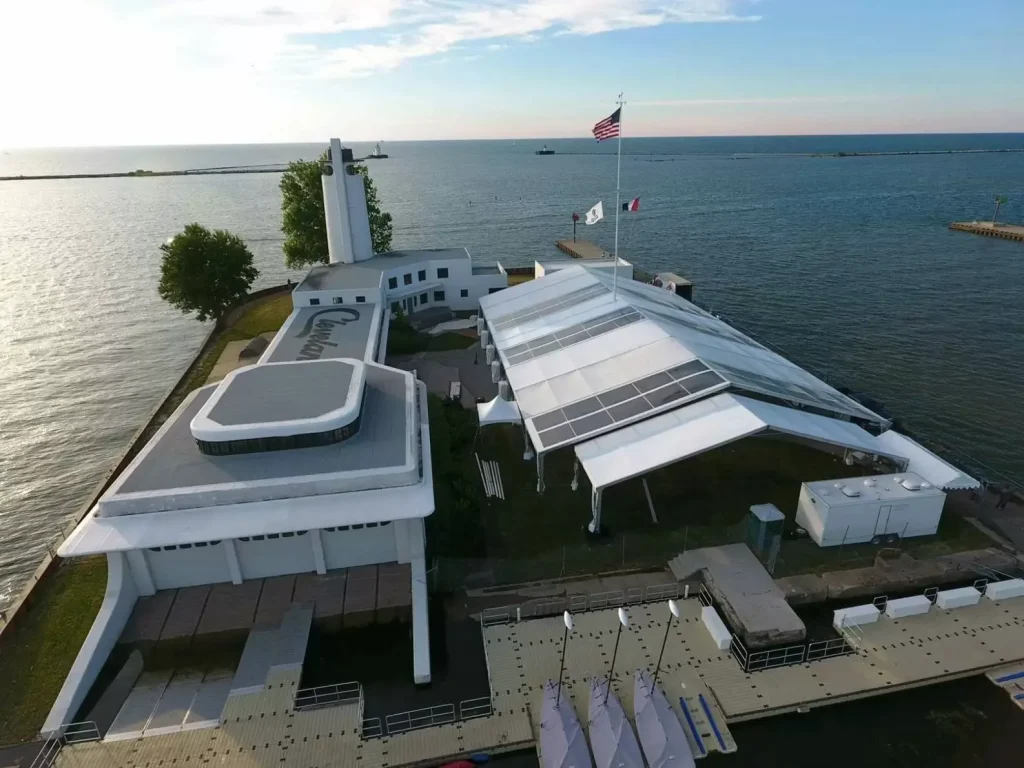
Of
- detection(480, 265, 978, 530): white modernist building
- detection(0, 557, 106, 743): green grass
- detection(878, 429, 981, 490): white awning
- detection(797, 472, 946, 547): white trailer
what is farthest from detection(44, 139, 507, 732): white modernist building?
detection(878, 429, 981, 490): white awning

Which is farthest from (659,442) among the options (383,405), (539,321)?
(539,321)

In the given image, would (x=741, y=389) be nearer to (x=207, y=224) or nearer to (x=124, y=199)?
(x=207, y=224)

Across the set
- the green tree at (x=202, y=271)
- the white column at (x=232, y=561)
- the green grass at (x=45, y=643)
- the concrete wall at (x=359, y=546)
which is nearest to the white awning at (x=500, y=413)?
the concrete wall at (x=359, y=546)

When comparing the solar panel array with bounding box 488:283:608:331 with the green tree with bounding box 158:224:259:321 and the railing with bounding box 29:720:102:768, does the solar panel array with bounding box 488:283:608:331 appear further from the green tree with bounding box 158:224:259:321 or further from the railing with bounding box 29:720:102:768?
the railing with bounding box 29:720:102:768

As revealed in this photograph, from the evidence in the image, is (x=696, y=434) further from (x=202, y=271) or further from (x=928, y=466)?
(x=202, y=271)

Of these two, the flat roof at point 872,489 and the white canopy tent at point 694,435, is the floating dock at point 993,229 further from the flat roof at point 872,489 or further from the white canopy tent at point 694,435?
the white canopy tent at point 694,435

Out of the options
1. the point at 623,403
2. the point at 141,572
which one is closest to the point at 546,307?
the point at 623,403
